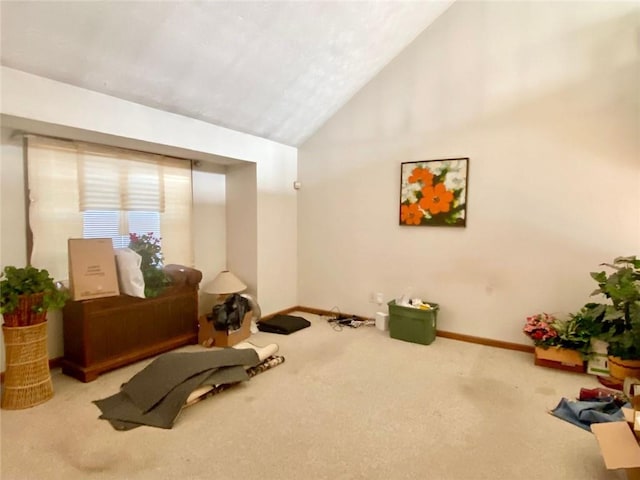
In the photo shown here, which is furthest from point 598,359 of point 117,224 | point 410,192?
point 117,224

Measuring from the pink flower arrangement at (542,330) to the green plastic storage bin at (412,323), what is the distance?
0.83 m

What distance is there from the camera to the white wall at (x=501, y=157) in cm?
305

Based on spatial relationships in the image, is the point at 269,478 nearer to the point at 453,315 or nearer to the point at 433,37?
the point at 453,315

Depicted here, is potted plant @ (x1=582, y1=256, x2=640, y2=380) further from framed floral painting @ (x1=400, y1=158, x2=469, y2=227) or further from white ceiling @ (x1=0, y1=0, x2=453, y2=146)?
white ceiling @ (x1=0, y1=0, x2=453, y2=146)

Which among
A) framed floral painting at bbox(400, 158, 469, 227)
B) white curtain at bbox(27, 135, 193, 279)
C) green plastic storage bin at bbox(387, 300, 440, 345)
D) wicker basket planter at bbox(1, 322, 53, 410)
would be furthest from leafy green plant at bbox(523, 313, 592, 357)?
wicker basket planter at bbox(1, 322, 53, 410)

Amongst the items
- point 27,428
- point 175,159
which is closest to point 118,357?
point 27,428

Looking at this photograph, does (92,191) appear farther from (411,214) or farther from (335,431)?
(411,214)

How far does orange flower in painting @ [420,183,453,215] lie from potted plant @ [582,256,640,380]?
142 cm

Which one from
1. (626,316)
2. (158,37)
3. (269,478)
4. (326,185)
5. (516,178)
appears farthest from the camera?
(326,185)

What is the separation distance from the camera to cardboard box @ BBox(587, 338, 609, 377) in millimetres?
2799

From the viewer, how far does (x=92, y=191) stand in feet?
10.3

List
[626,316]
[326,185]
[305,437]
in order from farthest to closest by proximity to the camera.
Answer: [326,185] < [626,316] < [305,437]

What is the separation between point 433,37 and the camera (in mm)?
3781

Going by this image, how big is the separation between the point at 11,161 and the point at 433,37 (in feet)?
13.1
